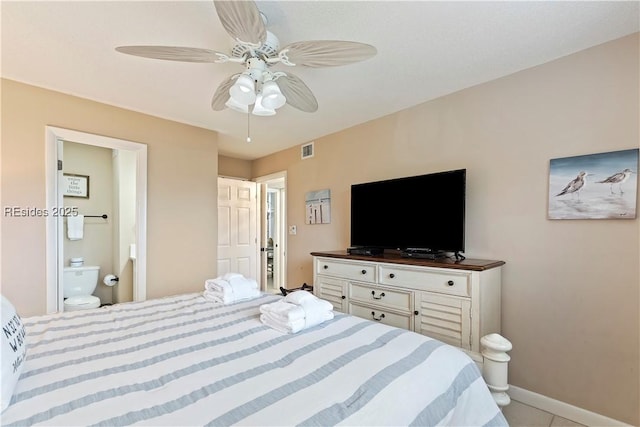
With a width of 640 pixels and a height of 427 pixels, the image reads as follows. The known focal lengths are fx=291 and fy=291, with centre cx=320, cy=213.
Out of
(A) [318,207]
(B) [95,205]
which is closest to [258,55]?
(A) [318,207]

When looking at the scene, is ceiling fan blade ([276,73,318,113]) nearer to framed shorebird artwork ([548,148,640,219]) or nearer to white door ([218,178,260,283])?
framed shorebird artwork ([548,148,640,219])

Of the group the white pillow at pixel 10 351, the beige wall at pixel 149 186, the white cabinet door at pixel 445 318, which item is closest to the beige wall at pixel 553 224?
the white cabinet door at pixel 445 318

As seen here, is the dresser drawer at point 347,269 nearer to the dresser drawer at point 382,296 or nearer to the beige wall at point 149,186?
the dresser drawer at point 382,296

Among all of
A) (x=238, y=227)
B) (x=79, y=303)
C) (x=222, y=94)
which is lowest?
(x=79, y=303)

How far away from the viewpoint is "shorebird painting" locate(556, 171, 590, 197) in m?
1.88

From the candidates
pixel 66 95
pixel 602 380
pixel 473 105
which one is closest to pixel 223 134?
pixel 66 95

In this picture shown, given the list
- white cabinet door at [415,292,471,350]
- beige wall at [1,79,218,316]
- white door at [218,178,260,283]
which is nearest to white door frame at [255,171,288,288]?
white door at [218,178,260,283]

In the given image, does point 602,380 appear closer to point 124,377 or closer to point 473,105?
point 473,105

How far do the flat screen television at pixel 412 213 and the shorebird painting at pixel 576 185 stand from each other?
62 centimetres

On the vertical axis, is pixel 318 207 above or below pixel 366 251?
above

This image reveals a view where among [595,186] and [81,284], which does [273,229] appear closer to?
[81,284]

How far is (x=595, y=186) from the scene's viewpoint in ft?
6.02

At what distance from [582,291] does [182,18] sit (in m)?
2.94

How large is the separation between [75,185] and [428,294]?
170 inches
